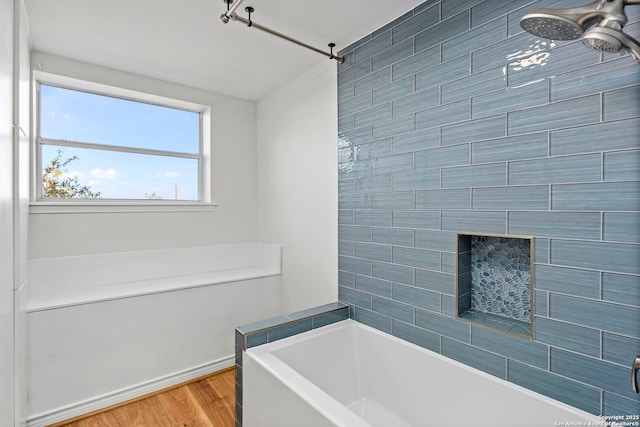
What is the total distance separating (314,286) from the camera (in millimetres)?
2695

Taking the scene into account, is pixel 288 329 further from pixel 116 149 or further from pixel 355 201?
pixel 116 149

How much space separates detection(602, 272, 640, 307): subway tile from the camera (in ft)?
3.86

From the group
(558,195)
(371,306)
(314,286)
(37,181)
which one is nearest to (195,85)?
(37,181)

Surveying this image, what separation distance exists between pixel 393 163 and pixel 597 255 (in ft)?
3.59

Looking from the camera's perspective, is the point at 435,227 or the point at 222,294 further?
the point at 222,294

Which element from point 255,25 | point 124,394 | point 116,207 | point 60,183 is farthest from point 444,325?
point 60,183

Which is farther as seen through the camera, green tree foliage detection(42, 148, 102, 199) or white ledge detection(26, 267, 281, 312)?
green tree foliage detection(42, 148, 102, 199)

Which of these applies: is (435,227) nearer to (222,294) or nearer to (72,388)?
(222,294)

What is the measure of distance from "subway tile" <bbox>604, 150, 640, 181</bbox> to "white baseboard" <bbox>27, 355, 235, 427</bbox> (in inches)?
111

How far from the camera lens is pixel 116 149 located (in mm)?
2787

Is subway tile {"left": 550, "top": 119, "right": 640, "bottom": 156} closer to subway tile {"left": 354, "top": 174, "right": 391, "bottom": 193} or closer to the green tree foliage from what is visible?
subway tile {"left": 354, "top": 174, "right": 391, "bottom": 193}

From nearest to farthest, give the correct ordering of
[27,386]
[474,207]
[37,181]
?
[474,207] → [27,386] → [37,181]

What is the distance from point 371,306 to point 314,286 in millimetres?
646

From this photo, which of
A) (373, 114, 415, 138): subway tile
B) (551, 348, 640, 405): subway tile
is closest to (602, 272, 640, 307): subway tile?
(551, 348, 640, 405): subway tile
